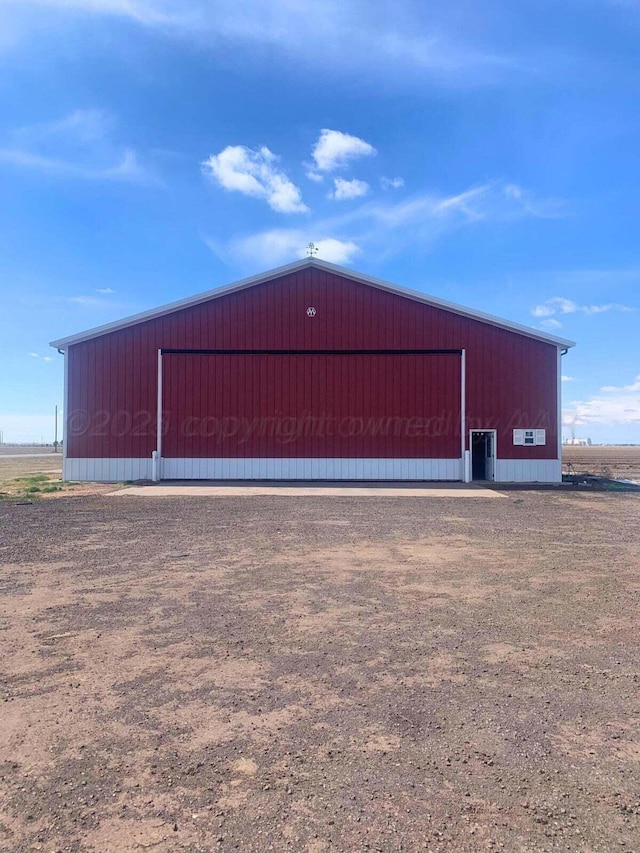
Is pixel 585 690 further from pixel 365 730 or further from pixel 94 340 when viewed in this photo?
pixel 94 340

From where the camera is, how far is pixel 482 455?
23984 millimetres

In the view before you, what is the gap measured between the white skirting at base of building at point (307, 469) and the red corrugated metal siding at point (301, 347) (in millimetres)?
455

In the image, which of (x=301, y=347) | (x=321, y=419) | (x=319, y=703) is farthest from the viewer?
(x=301, y=347)

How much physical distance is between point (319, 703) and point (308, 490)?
15322 mm

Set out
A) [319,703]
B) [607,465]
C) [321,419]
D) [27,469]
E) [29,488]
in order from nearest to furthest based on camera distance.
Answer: [319,703] → [29,488] → [321,419] → [27,469] → [607,465]

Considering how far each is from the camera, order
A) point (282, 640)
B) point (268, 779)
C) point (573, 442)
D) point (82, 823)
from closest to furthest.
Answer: point (82, 823), point (268, 779), point (282, 640), point (573, 442)

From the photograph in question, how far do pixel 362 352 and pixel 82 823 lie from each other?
67.7 feet

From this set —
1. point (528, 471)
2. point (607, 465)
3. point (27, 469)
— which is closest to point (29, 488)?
point (27, 469)

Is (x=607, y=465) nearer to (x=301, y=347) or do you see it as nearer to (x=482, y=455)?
(x=482, y=455)

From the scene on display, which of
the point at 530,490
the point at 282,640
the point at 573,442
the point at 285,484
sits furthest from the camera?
the point at 573,442

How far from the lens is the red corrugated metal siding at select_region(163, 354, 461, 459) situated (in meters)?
22.4

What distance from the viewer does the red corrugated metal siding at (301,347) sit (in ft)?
74.0

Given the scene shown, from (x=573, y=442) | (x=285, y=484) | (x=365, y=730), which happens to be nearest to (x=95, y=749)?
(x=365, y=730)

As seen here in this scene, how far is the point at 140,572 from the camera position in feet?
24.8
